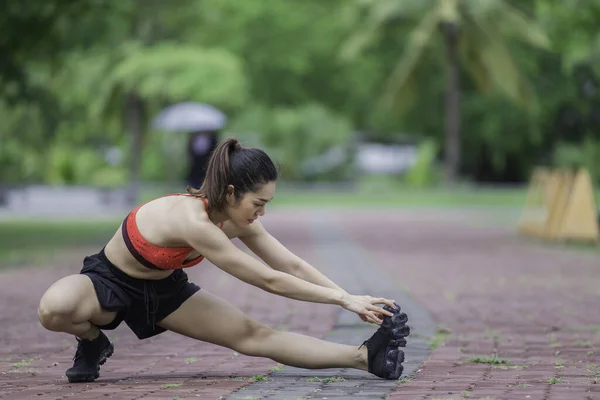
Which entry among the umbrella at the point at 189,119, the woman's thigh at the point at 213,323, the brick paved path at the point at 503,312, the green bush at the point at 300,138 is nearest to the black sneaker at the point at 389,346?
the brick paved path at the point at 503,312

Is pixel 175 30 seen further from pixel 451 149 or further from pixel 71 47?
pixel 71 47

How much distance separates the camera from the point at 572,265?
1560 cm

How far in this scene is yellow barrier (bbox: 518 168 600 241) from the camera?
2016 centimetres

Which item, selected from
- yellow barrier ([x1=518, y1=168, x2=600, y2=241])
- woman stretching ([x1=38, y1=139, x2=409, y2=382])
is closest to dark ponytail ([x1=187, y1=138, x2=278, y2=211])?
woman stretching ([x1=38, y1=139, x2=409, y2=382])

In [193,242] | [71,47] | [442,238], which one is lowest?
[442,238]

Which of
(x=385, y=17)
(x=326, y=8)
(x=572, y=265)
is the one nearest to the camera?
(x=572, y=265)

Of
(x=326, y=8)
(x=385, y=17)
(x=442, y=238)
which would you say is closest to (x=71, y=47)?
(x=442, y=238)

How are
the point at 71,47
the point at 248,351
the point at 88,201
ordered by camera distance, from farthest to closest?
the point at 88,201
the point at 71,47
the point at 248,351

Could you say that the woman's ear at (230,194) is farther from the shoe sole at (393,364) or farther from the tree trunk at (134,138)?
the tree trunk at (134,138)

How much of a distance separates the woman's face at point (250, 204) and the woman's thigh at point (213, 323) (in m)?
0.54

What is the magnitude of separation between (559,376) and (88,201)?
34395 millimetres

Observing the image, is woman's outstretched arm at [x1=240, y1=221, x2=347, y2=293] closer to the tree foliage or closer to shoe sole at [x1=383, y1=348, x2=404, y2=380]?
shoe sole at [x1=383, y1=348, x2=404, y2=380]

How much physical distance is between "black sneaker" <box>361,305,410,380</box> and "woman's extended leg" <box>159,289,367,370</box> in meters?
0.23

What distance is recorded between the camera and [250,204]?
5.97 meters
